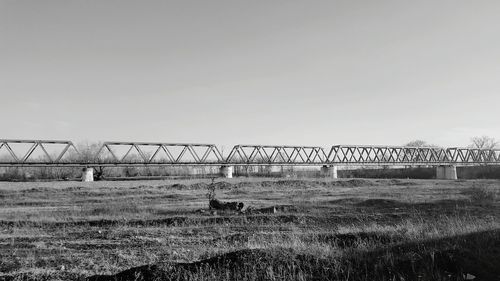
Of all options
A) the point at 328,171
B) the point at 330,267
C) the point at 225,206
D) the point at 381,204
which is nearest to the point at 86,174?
the point at 225,206

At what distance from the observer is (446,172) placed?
283 feet

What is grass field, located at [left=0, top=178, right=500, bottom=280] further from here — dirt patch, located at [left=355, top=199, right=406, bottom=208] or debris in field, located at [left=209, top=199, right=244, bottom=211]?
debris in field, located at [left=209, top=199, right=244, bottom=211]

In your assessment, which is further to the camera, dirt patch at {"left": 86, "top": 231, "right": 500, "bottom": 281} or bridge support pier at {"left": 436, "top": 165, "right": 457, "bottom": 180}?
bridge support pier at {"left": 436, "top": 165, "right": 457, "bottom": 180}

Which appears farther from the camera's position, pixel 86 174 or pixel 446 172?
pixel 446 172

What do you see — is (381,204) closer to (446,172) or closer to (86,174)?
(86,174)

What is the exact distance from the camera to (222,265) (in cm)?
850

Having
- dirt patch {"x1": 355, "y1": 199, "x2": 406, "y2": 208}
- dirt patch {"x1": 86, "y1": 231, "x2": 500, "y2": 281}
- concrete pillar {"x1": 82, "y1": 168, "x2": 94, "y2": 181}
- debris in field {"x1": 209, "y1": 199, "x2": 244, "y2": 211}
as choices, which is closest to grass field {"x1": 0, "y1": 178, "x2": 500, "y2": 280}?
dirt patch {"x1": 86, "y1": 231, "x2": 500, "y2": 281}

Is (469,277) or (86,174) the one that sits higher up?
(86,174)

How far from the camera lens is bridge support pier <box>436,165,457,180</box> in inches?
3342

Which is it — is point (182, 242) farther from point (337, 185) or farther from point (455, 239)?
point (337, 185)

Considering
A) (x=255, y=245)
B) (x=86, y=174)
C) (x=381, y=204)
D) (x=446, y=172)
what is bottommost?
(x=446, y=172)

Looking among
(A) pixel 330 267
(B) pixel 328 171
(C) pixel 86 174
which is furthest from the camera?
(B) pixel 328 171

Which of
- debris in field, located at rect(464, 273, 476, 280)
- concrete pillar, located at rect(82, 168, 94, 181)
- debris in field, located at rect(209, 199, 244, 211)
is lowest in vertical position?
debris in field, located at rect(464, 273, 476, 280)

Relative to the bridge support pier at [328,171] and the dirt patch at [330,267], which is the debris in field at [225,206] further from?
the bridge support pier at [328,171]
